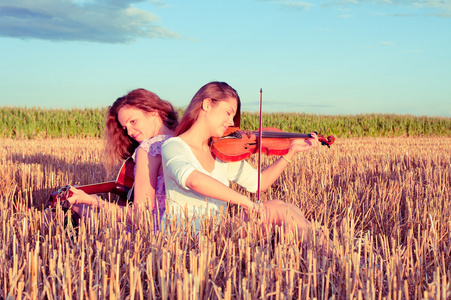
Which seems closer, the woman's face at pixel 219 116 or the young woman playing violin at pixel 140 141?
the woman's face at pixel 219 116

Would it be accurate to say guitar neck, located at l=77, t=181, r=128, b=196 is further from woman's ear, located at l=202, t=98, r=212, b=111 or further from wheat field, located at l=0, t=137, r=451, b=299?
woman's ear, located at l=202, t=98, r=212, b=111

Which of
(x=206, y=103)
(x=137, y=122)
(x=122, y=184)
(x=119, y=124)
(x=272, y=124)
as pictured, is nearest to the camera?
(x=206, y=103)

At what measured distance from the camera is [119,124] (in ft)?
13.7

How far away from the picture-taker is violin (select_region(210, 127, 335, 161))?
3.54 meters

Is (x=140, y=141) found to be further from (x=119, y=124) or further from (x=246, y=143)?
(x=246, y=143)

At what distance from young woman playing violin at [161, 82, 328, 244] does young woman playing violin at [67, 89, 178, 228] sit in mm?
247

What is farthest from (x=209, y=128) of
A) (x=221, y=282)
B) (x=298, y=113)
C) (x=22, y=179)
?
(x=298, y=113)

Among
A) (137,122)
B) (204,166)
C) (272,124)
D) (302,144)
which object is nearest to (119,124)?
(137,122)

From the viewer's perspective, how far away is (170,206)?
3.30 metres

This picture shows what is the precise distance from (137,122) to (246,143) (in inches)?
39.4

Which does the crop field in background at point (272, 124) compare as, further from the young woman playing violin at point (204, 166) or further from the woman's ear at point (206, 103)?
the woman's ear at point (206, 103)

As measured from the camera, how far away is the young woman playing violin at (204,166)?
9.40 feet

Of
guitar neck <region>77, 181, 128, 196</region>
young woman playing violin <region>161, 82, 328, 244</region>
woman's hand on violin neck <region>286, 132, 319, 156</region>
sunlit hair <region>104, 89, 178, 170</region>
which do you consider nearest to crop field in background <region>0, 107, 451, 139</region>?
sunlit hair <region>104, 89, 178, 170</region>

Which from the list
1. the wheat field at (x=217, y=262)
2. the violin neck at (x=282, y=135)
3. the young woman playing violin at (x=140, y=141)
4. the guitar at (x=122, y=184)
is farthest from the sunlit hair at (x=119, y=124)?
the wheat field at (x=217, y=262)
